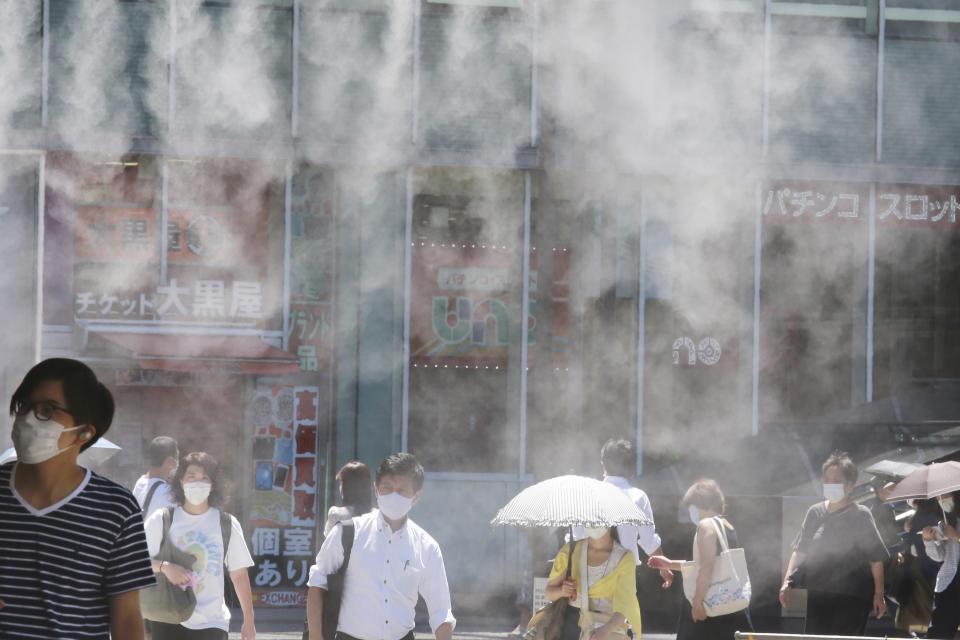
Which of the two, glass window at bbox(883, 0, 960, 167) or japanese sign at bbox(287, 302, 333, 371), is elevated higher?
glass window at bbox(883, 0, 960, 167)

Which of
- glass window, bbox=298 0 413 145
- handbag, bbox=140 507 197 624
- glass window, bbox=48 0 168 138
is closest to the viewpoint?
handbag, bbox=140 507 197 624

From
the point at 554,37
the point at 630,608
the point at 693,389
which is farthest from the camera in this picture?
the point at 693,389

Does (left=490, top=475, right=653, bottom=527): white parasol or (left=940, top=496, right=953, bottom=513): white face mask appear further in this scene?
(left=940, top=496, right=953, bottom=513): white face mask

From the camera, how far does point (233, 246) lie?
908 centimetres

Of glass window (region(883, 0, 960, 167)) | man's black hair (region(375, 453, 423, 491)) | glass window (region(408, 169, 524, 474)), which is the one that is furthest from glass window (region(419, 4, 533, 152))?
man's black hair (region(375, 453, 423, 491))

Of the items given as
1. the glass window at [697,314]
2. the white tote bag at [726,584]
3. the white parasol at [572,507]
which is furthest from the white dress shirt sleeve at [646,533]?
the glass window at [697,314]

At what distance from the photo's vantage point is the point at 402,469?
410 cm

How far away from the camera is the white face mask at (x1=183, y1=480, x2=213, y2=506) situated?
14.6 feet

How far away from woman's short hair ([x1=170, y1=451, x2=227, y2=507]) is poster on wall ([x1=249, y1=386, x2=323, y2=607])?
4.47 metres

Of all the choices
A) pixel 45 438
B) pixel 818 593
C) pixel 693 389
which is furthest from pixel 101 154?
pixel 45 438

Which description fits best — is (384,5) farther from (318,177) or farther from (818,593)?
(818,593)

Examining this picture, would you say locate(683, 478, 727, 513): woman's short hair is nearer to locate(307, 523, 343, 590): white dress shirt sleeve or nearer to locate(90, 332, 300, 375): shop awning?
locate(307, 523, 343, 590): white dress shirt sleeve

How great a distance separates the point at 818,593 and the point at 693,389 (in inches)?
163

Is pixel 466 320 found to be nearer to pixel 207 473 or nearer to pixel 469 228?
pixel 469 228
